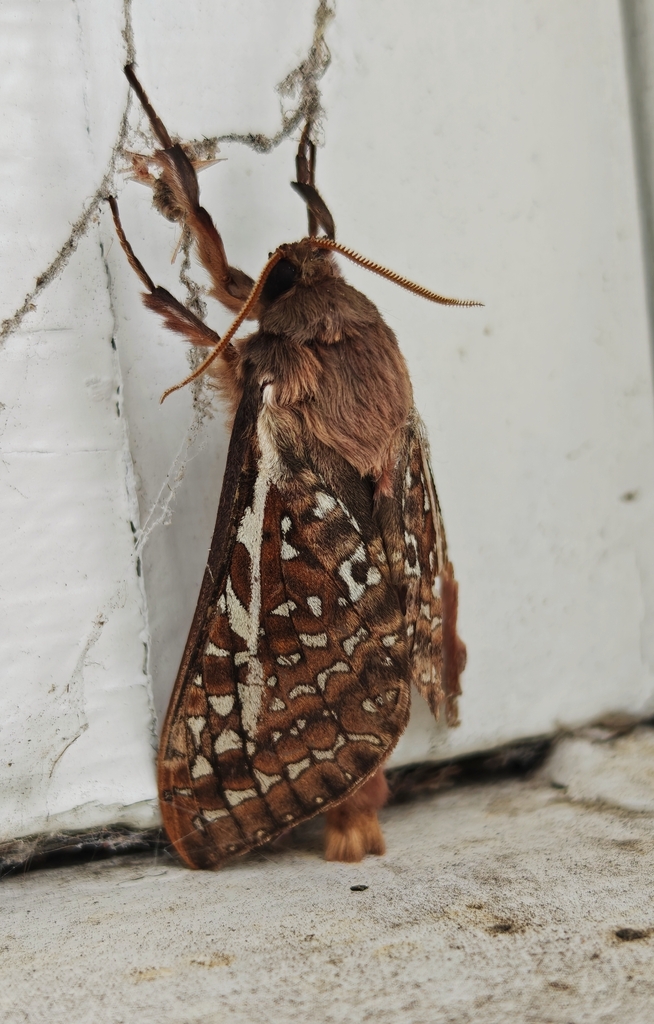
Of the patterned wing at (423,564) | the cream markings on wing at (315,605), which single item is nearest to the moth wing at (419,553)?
the patterned wing at (423,564)

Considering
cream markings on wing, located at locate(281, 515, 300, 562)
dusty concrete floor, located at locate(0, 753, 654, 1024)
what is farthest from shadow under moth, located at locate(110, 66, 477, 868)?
dusty concrete floor, located at locate(0, 753, 654, 1024)

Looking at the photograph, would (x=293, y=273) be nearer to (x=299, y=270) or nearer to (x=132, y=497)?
(x=299, y=270)

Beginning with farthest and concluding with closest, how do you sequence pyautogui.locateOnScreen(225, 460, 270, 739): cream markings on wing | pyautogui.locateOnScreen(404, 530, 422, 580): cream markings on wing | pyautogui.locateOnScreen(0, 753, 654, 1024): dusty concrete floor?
pyautogui.locateOnScreen(404, 530, 422, 580): cream markings on wing < pyautogui.locateOnScreen(225, 460, 270, 739): cream markings on wing < pyautogui.locateOnScreen(0, 753, 654, 1024): dusty concrete floor

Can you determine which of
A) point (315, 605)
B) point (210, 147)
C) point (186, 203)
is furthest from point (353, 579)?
point (210, 147)

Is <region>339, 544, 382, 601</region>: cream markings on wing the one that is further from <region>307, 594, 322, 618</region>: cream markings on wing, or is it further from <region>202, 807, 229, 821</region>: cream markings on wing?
<region>202, 807, 229, 821</region>: cream markings on wing

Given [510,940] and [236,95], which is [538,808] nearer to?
[510,940]

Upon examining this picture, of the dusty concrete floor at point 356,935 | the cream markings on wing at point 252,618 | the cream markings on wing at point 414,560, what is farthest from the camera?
the cream markings on wing at point 414,560

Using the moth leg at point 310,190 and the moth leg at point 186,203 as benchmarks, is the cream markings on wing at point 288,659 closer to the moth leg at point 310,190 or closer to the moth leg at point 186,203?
the moth leg at point 186,203
